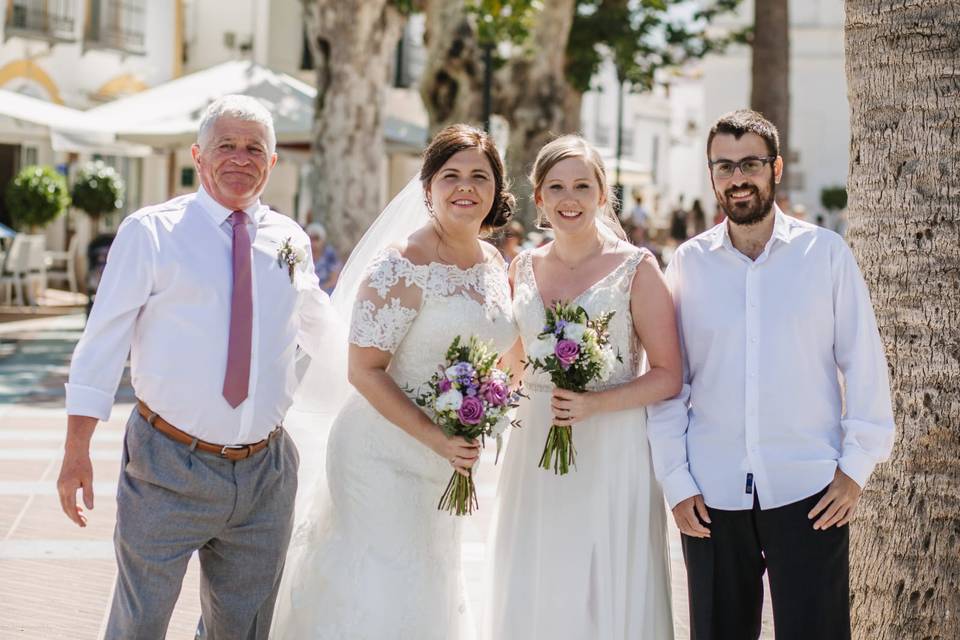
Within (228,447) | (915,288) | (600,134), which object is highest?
(600,134)

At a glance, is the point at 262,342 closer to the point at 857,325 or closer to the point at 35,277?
the point at 857,325

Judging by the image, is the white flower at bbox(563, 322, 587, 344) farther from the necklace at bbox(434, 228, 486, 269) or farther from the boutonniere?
the boutonniere

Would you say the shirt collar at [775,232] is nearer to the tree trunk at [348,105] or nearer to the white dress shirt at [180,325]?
the white dress shirt at [180,325]

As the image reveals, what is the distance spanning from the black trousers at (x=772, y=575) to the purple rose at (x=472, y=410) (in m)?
0.84

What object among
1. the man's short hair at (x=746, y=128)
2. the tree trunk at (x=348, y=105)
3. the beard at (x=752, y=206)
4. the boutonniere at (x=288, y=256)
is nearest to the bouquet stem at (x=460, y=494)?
the boutonniere at (x=288, y=256)

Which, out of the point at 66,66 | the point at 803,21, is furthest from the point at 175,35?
the point at 803,21

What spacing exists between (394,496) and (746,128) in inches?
75.1

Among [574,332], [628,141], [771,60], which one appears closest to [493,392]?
[574,332]

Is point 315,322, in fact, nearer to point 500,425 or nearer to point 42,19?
point 500,425

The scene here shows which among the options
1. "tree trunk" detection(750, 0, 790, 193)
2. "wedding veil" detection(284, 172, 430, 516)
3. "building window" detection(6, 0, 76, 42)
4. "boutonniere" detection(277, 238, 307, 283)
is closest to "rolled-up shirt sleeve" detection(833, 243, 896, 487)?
"wedding veil" detection(284, 172, 430, 516)

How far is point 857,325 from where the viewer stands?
4.12 meters

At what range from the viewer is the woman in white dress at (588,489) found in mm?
4660

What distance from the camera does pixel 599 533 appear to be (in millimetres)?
4680

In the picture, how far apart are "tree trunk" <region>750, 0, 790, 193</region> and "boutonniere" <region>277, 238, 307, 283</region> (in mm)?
14940
